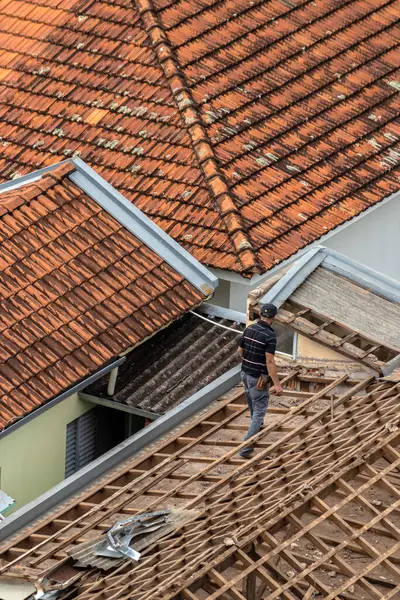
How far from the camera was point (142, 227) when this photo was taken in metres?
27.3

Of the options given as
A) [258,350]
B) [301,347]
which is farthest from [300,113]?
[258,350]

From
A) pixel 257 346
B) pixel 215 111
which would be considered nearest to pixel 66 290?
pixel 257 346

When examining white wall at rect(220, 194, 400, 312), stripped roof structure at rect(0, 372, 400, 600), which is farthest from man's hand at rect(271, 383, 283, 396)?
white wall at rect(220, 194, 400, 312)

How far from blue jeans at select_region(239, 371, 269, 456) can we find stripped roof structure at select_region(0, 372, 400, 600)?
0.17 metres

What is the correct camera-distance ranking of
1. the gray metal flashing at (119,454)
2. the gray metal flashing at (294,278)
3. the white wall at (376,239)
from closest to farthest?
the gray metal flashing at (119,454), the gray metal flashing at (294,278), the white wall at (376,239)

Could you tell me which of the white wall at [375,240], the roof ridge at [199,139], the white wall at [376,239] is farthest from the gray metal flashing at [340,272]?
the white wall at [376,239]

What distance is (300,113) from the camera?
104ft

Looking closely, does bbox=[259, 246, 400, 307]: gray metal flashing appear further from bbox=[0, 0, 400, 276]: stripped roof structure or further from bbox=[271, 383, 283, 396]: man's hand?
bbox=[271, 383, 283, 396]: man's hand

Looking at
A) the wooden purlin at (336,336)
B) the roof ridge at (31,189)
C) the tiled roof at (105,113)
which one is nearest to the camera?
the wooden purlin at (336,336)

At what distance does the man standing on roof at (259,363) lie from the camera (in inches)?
902

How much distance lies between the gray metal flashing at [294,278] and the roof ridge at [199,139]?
2211 millimetres

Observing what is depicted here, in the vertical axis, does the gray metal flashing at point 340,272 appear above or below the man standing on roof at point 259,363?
above

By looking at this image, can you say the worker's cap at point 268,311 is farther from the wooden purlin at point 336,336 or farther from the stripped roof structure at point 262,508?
the wooden purlin at point 336,336

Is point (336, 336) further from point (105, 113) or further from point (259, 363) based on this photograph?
point (105, 113)
